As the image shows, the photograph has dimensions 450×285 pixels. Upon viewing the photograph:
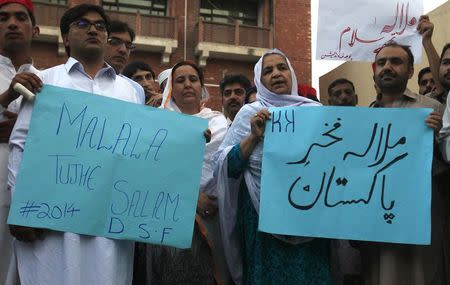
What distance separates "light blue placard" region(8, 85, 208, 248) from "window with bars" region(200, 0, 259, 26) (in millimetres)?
12440

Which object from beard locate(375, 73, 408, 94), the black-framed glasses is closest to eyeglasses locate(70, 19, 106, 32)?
beard locate(375, 73, 408, 94)

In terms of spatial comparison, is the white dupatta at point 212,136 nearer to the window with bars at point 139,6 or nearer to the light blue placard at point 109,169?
the light blue placard at point 109,169

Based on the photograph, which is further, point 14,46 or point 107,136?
point 14,46

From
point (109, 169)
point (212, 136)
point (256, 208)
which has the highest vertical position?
point (212, 136)

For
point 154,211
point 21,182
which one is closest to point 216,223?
point 154,211

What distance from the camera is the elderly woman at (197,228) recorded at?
2.68m

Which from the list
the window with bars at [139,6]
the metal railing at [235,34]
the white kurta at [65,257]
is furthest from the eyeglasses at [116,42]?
the window with bars at [139,6]

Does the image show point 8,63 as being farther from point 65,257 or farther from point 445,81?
point 445,81

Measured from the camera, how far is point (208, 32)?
1388cm

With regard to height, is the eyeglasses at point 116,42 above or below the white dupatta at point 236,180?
above

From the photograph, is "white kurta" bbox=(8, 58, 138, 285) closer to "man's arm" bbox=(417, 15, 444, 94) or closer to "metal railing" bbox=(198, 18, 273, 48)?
"man's arm" bbox=(417, 15, 444, 94)

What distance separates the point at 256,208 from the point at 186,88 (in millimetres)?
842

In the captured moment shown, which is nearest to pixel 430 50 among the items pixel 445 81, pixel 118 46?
pixel 445 81

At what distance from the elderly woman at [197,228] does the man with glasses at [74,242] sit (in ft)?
1.13
